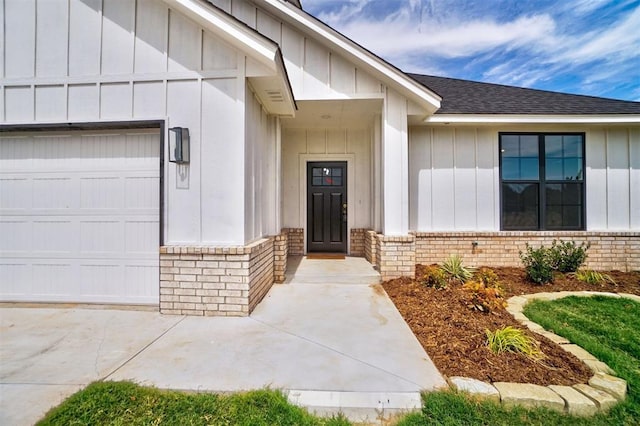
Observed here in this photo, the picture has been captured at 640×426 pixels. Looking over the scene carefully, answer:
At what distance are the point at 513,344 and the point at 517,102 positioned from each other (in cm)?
628

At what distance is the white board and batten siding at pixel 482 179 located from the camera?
6.63 meters

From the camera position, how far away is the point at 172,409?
2.12 meters

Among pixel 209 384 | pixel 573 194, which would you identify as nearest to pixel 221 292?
pixel 209 384

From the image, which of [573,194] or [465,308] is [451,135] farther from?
[465,308]

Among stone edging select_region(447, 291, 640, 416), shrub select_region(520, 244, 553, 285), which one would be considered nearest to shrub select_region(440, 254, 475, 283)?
shrub select_region(520, 244, 553, 285)

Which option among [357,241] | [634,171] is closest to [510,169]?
[634,171]

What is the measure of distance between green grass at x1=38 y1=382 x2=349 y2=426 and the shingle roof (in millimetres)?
6191

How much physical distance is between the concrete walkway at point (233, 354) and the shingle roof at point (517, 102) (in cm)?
506

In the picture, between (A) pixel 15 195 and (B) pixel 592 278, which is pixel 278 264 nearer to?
(A) pixel 15 195

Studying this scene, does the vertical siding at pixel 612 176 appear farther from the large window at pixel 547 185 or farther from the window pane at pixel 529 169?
the window pane at pixel 529 169

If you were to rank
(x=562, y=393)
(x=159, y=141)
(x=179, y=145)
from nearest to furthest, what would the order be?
(x=562, y=393), (x=179, y=145), (x=159, y=141)

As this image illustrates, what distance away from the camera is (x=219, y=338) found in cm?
324

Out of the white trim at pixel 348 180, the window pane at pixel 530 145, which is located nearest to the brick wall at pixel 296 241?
the white trim at pixel 348 180

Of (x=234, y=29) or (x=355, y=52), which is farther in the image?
(x=355, y=52)
